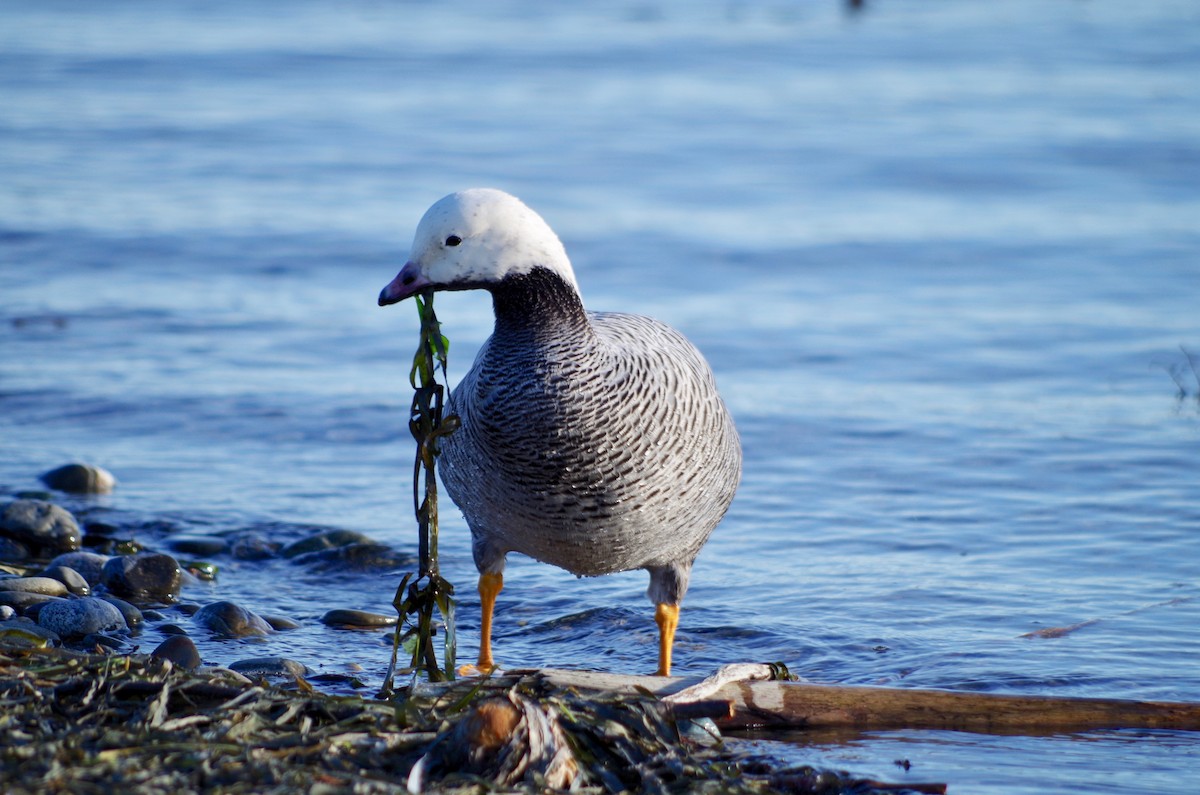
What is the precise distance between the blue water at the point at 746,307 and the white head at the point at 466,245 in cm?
187

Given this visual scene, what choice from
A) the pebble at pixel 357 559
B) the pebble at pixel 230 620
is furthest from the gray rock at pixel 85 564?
the pebble at pixel 357 559

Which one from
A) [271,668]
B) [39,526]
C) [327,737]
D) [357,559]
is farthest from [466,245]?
[39,526]

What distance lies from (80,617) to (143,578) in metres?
0.87

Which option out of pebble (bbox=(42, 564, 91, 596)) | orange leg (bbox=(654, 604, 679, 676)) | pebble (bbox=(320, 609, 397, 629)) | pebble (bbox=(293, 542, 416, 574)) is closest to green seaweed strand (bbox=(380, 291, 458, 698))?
orange leg (bbox=(654, 604, 679, 676))

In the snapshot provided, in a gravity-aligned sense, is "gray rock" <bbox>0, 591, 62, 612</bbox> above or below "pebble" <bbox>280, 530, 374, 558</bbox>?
below

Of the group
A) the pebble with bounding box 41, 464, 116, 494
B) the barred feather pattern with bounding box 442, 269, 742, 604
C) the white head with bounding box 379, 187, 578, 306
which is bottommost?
the pebble with bounding box 41, 464, 116, 494

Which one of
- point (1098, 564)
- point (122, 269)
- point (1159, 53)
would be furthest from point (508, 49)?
point (1098, 564)

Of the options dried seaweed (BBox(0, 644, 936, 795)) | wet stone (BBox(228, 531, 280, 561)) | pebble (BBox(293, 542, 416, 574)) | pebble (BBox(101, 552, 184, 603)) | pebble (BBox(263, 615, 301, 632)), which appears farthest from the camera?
wet stone (BBox(228, 531, 280, 561))

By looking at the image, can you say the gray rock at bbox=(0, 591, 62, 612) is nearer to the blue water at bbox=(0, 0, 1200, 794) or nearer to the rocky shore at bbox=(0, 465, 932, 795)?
the rocky shore at bbox=(0, 465, 932, 795)

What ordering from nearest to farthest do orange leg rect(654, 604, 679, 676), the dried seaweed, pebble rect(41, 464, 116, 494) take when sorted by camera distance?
the dried seaweed < orange leg rect(654, 604, 679, 676) < pebble rect(41, 464, 116, 494)

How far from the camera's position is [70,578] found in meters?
7.57

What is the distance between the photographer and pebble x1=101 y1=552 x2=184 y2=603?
7.69 metres

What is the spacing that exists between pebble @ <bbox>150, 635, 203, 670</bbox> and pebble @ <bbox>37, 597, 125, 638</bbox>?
52 cm

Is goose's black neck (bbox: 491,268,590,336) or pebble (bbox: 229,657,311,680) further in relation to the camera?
pebble (bbox: 229,657,311,680)
